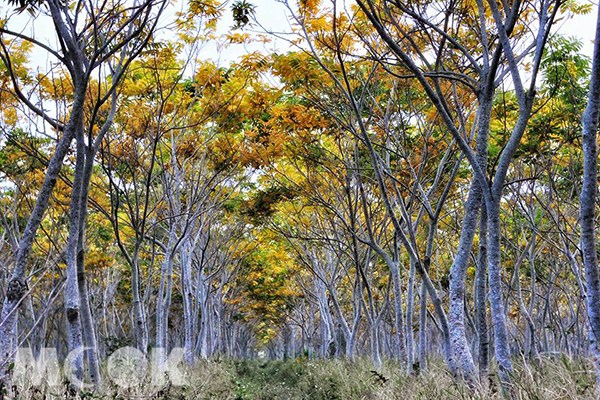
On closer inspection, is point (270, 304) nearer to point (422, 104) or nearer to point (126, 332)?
point (126, 332)

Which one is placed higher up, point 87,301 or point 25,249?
point 25,249

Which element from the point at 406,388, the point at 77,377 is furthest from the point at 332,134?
the point at 77,377

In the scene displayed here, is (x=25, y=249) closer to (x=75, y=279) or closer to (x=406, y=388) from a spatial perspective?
(x=75, y=279)

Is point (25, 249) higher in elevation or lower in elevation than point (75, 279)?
higher

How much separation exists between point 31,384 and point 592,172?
6050mm

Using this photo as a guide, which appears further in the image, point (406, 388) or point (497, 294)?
point (406, 388)

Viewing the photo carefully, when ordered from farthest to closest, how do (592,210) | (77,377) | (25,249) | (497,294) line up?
(77,377), (497,294), (25,249), (592,210)

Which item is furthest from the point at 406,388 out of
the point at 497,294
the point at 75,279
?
the point at 75,279

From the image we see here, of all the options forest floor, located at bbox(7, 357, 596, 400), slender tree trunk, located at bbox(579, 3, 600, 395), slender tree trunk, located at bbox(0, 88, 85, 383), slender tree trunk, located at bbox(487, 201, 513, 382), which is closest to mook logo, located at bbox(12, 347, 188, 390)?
forest floor, located at bbox(7, 357, 596, 400)

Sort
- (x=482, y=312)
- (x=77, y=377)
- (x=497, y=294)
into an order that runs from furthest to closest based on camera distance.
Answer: (x=482, y=312)
(x=77, y=377)
(x=497, y=294)

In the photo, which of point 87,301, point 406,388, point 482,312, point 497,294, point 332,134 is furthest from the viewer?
point 332,134

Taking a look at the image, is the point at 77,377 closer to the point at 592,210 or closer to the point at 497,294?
the point at 497,294

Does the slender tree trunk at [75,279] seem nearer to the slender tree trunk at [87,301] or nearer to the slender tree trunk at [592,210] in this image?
the slender tree trunk at [87,301]

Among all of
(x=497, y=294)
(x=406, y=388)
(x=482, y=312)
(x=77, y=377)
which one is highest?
(x=497, y=294)
